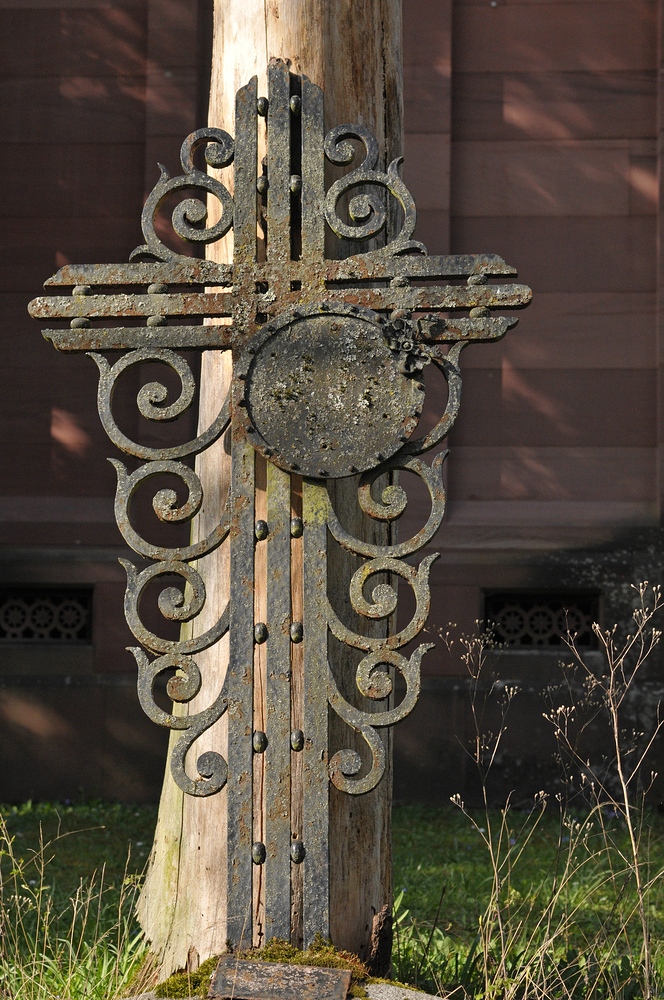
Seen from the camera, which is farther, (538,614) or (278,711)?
(538,614)

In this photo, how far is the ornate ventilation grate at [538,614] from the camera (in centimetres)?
601

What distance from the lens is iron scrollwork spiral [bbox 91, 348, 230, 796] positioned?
205 cm

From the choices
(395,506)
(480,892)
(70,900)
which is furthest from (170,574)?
(480,892)

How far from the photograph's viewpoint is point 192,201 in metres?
2.21

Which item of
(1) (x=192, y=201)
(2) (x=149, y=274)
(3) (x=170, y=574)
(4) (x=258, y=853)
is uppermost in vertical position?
(1) (x=192, y=201)

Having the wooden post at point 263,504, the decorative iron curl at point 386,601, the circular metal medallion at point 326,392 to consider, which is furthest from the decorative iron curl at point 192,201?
the decorative iron curl at point 386,601

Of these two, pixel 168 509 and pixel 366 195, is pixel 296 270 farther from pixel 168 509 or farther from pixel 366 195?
pixel 168 509

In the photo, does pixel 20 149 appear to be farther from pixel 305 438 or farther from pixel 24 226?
pixel 305 438

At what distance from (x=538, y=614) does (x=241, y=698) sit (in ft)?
14.0

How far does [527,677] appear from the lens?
19.1 ft

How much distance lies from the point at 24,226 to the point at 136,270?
448 cm

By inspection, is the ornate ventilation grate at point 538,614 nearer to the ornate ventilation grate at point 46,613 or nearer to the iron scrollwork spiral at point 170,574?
the ornate ventilation grate at point 46,613

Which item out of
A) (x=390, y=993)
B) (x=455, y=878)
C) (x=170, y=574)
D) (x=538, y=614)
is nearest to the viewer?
(x=390, y=993)

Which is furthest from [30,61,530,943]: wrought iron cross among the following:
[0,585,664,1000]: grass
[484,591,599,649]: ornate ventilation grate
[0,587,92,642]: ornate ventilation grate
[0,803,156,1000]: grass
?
[0,587,92,642]: ornate ventilation grate
